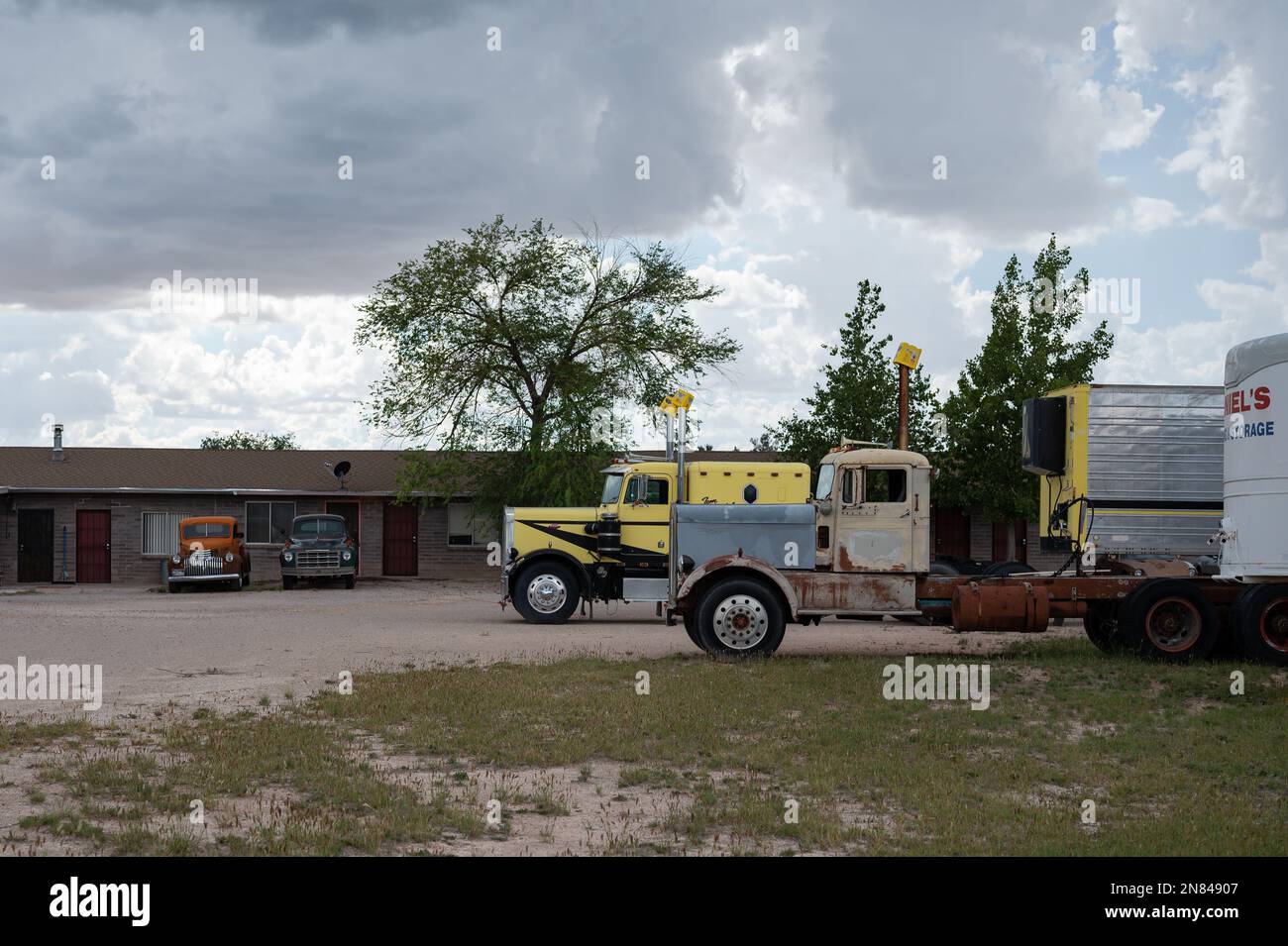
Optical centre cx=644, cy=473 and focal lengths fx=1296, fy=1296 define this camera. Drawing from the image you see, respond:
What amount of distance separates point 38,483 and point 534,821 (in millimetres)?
35960

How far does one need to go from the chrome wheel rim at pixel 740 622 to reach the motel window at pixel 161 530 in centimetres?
2793

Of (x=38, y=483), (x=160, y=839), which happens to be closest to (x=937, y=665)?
(x=160, y=839)

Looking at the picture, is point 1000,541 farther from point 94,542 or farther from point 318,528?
point 94,542

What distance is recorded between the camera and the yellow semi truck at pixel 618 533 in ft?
70.3

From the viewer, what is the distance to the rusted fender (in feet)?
51.7

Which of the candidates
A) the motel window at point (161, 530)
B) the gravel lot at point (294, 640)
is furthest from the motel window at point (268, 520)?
the gravel lot at point (294, 640)

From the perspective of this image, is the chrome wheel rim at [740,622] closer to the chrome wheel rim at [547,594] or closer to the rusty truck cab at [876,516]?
the rusty truck cab at [876,516]

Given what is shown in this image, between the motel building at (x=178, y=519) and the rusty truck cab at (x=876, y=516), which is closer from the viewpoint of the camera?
the rusty truck cab at (x=876, y=516)

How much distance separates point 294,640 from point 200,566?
52.3 feet

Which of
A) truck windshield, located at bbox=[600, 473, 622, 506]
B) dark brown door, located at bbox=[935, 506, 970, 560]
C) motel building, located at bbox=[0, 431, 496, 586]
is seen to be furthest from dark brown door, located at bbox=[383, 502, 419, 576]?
truck windshield, located at bbox=[600, 473, 622, 506]

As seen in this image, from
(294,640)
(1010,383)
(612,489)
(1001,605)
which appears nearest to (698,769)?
(1001,605)

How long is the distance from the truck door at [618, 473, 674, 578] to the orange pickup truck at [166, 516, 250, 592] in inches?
618

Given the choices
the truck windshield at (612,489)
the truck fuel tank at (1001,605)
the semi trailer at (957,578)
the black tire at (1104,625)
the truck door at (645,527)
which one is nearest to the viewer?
the semi trailer at (957,578)
